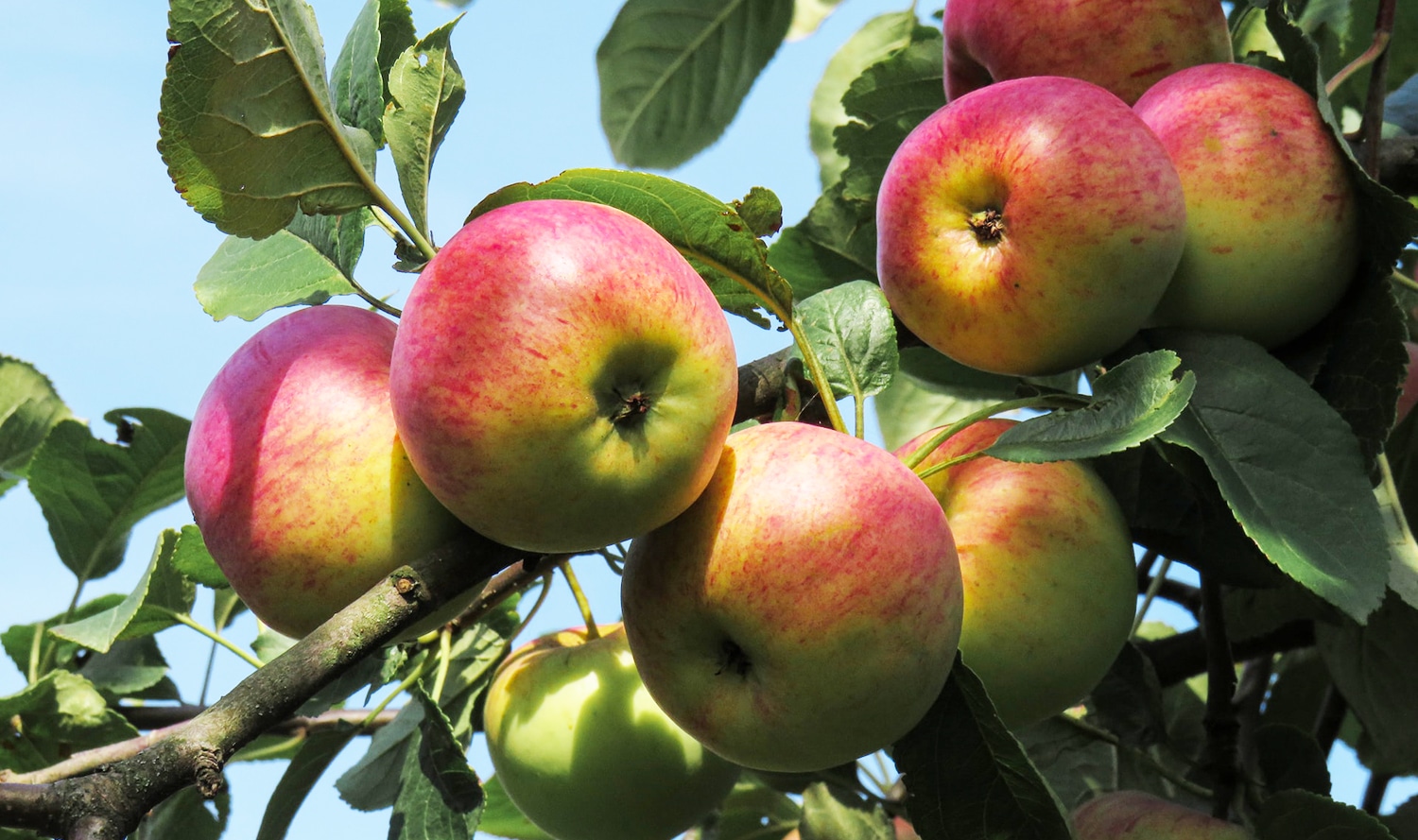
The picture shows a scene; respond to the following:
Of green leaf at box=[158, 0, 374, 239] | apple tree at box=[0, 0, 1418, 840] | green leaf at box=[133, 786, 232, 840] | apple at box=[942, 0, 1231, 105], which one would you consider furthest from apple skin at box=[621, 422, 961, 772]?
green leaf at box=[133, 786, 232, 840]

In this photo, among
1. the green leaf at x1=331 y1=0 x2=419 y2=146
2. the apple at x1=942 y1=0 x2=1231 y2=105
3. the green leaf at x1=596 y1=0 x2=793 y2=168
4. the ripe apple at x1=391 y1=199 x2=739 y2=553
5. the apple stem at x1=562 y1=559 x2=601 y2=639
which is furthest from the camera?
the green leaf at x1=596 y1=0 x2=793 y2=168

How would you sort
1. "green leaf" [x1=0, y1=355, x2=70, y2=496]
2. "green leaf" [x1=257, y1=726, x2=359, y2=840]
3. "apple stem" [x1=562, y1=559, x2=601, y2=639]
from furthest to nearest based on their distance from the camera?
1. "green leaf" [x1=0, y1=355, x2=70, y2=496]
2. "green leaf" [x1=257, y1=726, x2=359, y2=840]
3. "apple stem" [x1=562, y1=559, x2=601, y2=639]

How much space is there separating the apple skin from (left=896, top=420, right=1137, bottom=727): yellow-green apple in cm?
14

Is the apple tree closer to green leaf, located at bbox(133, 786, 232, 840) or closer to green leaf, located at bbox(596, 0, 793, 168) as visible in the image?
green leaf, located at bbox(133, 786, 232, 840)

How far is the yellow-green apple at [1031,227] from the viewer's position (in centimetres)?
108

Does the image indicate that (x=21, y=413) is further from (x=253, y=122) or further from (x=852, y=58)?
(x=852, y=58)

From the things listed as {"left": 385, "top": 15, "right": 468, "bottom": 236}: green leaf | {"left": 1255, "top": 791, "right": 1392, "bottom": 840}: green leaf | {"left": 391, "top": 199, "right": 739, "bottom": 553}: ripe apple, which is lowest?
{"left": 1255, "top": 791, "right": 1392, "bottom": 840}: green leaf

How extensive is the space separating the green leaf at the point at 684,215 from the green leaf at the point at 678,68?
115 cm

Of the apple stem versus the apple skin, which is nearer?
the apple skin

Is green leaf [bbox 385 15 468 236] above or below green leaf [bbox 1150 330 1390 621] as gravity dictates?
above

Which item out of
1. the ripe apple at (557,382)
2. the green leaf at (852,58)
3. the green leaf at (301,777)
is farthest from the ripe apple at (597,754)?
the green leaf at (852,58)

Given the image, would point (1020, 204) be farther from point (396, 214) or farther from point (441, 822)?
point (441, 822)

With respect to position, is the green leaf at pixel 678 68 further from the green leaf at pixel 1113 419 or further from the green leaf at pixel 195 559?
the green leaf at pixel 1113 419

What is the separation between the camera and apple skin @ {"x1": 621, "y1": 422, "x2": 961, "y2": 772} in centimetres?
85
